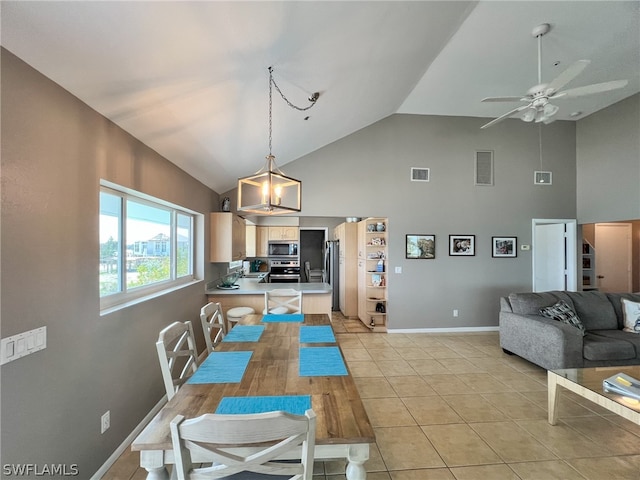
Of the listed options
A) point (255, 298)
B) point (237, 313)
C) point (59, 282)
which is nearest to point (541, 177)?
point (255, 298)

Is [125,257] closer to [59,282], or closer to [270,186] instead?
[59,282]

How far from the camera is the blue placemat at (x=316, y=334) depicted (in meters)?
2.23

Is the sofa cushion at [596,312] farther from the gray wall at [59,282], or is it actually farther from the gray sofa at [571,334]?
the gray wall at [59,282]

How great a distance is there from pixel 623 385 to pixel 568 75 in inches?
101

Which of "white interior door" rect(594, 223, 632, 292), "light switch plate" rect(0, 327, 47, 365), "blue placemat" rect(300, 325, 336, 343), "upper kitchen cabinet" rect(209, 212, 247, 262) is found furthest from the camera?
"white interior door" rect(594, 223, 632, 292)

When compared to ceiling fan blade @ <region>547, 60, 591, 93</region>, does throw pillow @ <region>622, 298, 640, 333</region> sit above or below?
below

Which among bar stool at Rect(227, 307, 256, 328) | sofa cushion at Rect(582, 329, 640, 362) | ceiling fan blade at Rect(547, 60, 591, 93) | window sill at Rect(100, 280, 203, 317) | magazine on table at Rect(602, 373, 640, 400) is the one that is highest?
ceiling fan blade at Rect(547, 60, 591, 93)

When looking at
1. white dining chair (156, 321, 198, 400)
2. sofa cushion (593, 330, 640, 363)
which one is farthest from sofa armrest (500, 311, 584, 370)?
white dining chair (156, 321, 198, 400)

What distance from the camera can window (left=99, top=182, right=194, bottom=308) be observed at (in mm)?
2139

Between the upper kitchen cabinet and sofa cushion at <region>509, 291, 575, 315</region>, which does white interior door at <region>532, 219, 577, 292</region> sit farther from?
the upper kitchen cabinet

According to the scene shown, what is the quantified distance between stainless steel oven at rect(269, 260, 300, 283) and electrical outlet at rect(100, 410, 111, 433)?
4.94 metres

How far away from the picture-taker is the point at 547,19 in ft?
9.55

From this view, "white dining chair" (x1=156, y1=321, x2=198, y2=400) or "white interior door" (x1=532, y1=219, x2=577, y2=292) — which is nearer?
"white dining chair" (x1=156, y1=321, x2=198, y2=400)

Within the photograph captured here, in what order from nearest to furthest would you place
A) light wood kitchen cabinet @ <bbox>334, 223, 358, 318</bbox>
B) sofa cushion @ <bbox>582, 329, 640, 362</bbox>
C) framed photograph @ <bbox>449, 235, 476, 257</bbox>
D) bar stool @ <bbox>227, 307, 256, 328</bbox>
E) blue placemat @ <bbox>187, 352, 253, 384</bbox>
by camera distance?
1. blue placemat @ <bbox>187, 352, 253, 384</bbox>
2. sofa cushion @ <bbox>582, 329, 640, 362</bbox>
3. bar stool @ <bbox>227, 307, 256, 328</bbox>
4. framed photograph @ <bbox>449, 235, 476, 257</bbox>
5. light wood kitchen cabinet @ <bbox>334, 223, 358, 318</bbox>
